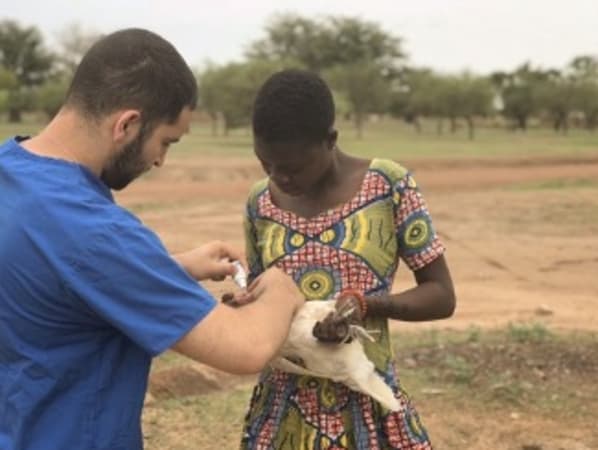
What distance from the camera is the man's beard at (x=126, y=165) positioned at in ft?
5.68

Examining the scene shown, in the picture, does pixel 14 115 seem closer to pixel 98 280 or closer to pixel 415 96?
pixel 415 96

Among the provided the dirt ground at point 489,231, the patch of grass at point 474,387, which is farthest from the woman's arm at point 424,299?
the patch of grass at point 474,387

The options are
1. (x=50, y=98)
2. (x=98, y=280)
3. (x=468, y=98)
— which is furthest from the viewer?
(x=468, y=98)

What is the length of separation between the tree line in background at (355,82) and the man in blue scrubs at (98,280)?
35.5 m

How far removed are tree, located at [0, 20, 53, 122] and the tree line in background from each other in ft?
0.20

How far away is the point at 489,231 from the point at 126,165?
11.3 meters

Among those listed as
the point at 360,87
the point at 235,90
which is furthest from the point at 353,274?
the point at 360,87

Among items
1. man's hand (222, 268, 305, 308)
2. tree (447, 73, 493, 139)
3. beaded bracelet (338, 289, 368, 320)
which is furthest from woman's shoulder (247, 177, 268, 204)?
tree (447, 73, 493, 139)

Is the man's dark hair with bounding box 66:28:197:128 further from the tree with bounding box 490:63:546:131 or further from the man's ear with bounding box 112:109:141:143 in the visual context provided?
the tree with bounding box 490:63:546:131

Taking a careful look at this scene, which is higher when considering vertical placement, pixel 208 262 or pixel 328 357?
pixel 208 262

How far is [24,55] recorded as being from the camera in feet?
192

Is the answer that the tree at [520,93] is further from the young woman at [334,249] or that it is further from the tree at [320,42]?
the young woman at [334,249]

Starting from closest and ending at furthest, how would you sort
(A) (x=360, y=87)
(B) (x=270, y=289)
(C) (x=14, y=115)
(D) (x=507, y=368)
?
(B) (x=270, y=289)
(D) (x=507, y=368)
(A) (x=360, y=87)
(C) (x=14, y=115)

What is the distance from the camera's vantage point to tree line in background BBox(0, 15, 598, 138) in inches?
1713
